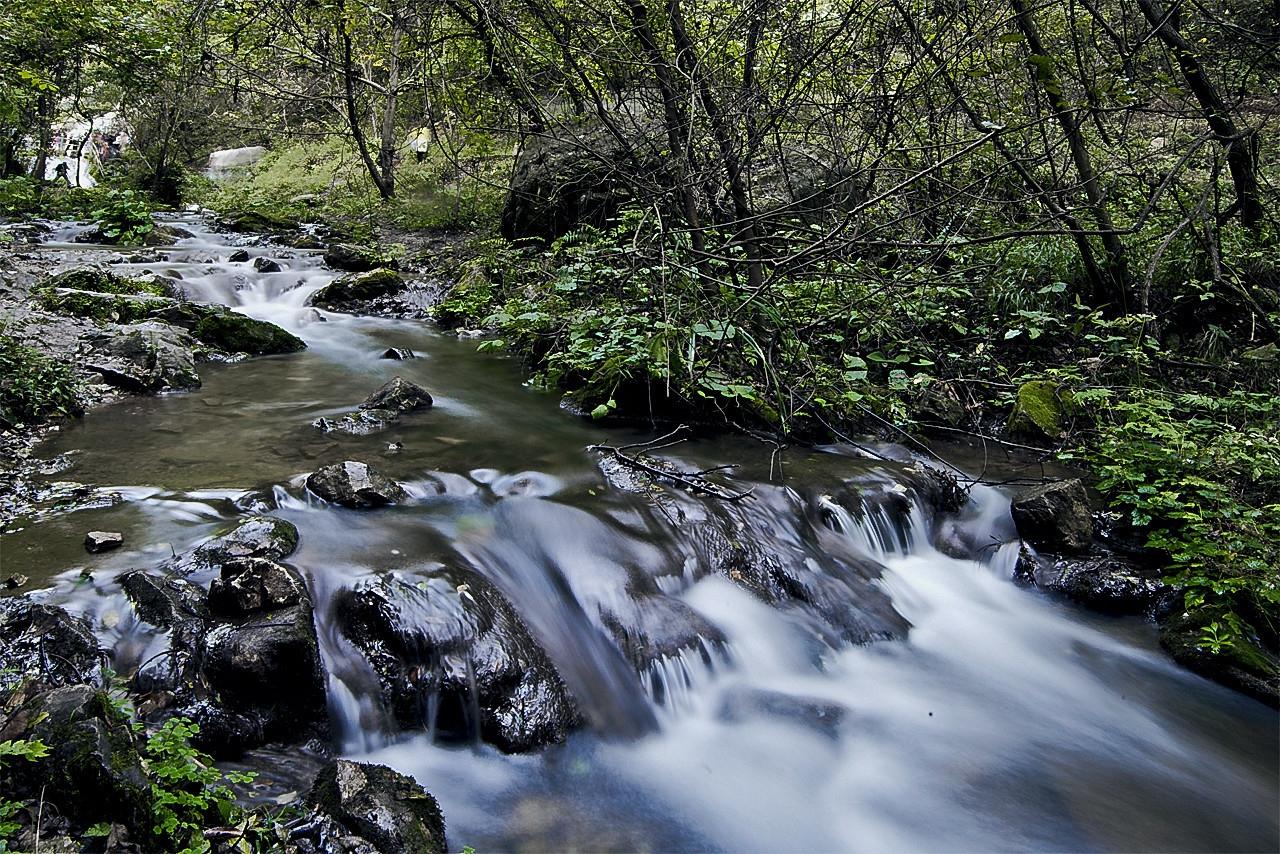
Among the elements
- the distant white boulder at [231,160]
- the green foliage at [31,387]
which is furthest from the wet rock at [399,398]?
the distant white boulder at [231,160]

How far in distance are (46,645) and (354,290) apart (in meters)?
9.42

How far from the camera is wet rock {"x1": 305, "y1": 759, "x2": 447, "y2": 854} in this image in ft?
9.51

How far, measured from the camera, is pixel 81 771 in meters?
2.46

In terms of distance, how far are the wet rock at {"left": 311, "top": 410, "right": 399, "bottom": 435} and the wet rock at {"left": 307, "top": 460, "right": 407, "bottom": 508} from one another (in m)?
1.33

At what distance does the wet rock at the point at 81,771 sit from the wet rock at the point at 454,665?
1.39 m

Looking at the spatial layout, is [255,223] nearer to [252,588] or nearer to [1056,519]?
[252,588]

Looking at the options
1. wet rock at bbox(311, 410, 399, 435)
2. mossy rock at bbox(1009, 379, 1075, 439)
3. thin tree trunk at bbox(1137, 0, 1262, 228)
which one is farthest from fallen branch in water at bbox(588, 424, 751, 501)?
thin tree trunk at bbox(1137, 0, 1262, 228)

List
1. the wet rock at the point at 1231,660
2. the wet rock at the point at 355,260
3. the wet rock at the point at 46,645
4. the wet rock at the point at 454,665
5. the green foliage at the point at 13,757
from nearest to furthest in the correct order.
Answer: the green foliage at the point at 13,757, the wet rock at the point at 46,645, the wet rock at the point at 454,665, the wet rock at the point at 1231,660, the wet rock at the point at 355,260

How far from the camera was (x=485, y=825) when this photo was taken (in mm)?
3512

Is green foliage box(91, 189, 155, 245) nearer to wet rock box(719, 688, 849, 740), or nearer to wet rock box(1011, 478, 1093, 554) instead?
wet rock box(719, 688, 849, 740)

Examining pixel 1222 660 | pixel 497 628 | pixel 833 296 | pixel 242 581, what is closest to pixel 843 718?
pixel 497 628

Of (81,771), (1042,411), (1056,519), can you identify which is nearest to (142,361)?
(81,771)

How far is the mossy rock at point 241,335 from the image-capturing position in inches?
370

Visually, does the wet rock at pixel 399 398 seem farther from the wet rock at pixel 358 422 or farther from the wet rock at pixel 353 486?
the wet rock at pixel 353 486
